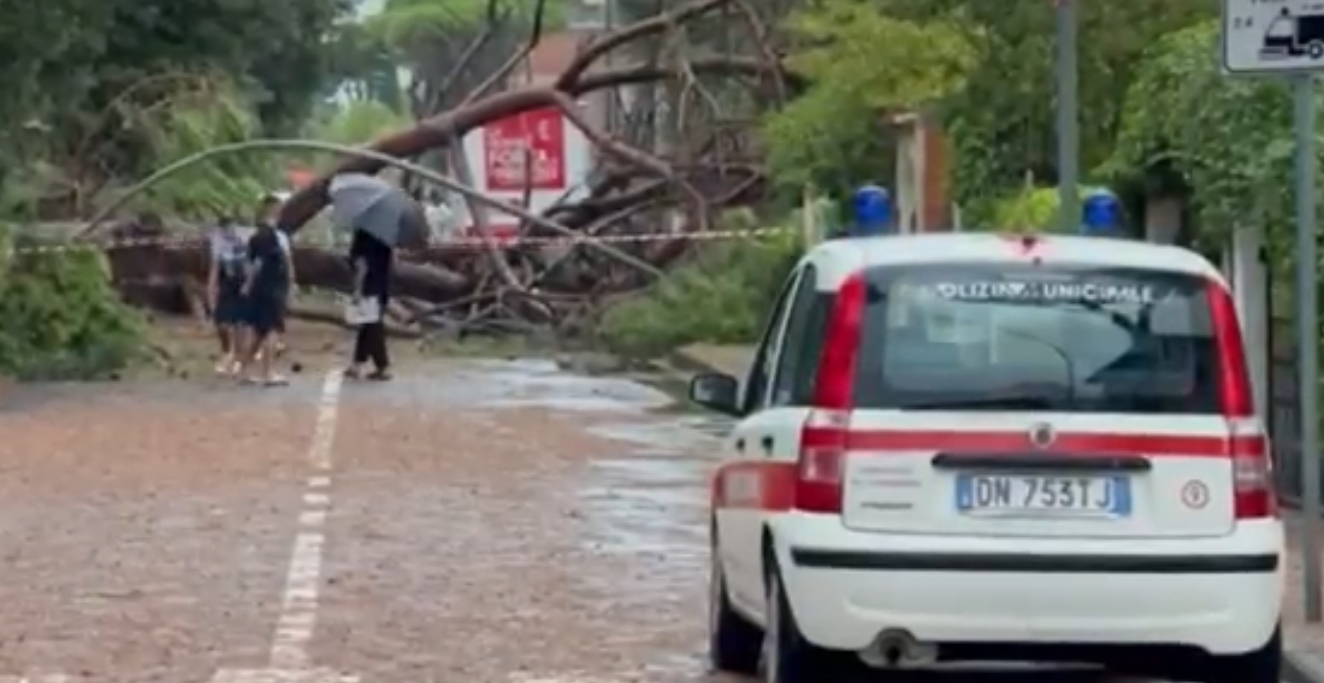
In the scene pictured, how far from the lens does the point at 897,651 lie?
37.1ft

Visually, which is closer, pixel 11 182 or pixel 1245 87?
pixel 1245 87

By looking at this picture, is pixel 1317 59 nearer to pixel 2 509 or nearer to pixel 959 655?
pixel 959 655

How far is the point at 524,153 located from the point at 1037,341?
117 ft

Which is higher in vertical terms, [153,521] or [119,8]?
[119,8]

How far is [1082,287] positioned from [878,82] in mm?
15203

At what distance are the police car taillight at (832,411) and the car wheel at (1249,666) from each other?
1.43 metres

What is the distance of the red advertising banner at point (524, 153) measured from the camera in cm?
4616

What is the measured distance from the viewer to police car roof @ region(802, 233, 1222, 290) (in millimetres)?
11500

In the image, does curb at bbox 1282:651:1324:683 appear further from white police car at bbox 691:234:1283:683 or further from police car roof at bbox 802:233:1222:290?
police car roof at bbox 802:233:1222:290

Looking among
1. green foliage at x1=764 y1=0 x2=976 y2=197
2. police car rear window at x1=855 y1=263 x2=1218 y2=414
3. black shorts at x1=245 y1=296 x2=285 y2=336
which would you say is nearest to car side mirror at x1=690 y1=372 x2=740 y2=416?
police car rear window at x1=855 y1=263 x2=1218 y2=414

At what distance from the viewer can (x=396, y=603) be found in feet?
50.9

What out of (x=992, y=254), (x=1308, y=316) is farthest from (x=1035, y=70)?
(x=992, y=254)

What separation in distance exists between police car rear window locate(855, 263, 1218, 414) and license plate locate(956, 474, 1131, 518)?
0.24m

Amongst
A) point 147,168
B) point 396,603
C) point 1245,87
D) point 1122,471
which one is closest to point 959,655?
point 1122,471
